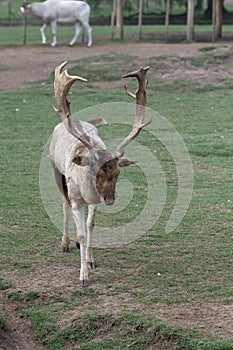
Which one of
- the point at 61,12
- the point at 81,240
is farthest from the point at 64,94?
the point at 61,12

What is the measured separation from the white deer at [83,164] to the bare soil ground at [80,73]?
1.53 feet

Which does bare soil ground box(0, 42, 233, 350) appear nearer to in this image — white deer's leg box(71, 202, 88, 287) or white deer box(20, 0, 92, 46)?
white deer's leg box(71, 202, 88, 287)

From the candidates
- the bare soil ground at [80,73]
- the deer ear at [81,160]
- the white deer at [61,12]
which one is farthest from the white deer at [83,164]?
the white deer at [61,12]

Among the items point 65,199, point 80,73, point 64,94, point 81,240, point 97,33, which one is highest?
point 64,94

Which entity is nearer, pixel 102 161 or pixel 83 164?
pixel 102 161

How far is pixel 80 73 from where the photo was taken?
17.9m

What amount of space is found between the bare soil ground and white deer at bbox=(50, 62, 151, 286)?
1.53 ft

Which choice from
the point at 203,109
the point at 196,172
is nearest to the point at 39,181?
the point at 196,172

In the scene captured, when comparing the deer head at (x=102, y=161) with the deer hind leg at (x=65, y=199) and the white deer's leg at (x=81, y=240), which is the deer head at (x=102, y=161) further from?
the deer hind leg at (x=65, y=199)

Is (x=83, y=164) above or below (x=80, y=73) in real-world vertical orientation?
above

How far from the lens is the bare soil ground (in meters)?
6.22

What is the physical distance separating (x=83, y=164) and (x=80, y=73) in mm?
11230

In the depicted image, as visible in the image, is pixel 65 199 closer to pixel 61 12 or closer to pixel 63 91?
pixel 63 91

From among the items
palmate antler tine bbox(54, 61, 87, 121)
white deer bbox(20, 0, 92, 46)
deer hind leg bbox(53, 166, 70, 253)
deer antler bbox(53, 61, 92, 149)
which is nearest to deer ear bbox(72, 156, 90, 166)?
deer antler bbox(53, 61, 92, 149)
